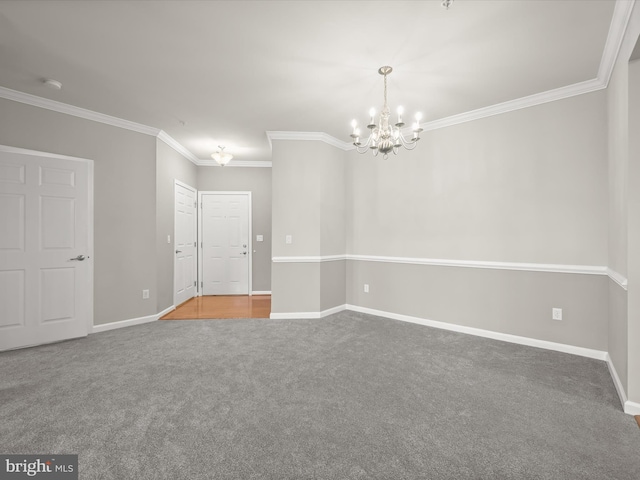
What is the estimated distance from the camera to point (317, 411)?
2.13 metres

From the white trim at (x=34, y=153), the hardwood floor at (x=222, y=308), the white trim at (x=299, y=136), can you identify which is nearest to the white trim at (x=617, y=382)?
the hardwood floor at (x=222, y=308)

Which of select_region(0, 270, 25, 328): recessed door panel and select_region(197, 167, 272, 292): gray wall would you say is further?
select_region(197, 167, 272, 292): gray wall

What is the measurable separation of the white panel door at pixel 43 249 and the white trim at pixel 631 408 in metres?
5.43

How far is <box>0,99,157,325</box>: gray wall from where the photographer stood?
143 inches

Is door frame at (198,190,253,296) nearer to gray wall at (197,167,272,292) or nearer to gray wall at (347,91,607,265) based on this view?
gray wall at (197,167,272,292)

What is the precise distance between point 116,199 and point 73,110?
1.17 meters

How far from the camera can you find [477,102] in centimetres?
354

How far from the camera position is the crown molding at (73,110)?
3.32m

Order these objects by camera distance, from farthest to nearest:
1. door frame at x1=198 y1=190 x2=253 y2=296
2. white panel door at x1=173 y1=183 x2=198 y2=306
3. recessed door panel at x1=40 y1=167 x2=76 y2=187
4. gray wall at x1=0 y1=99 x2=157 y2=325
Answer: door frame at x1=198 y1=190 x2=253 y2=296 → white panel door at x1=173 y1=183 x2=198 y2=306 → gray wall at x1=0 y1=99 x2=157 y2=325 → recessed door panel at x1=40 y1=167 x2=76 y2=187

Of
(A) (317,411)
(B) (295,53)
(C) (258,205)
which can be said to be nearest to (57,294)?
(A) (317,411)

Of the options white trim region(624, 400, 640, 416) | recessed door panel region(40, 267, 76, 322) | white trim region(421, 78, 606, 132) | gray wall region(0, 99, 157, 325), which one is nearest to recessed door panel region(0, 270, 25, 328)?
recessed door panel region(40, 267, 76, 322)

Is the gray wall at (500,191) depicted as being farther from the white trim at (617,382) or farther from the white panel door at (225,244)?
the white panel door at (225,244)

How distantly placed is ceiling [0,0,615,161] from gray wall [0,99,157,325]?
37 cm

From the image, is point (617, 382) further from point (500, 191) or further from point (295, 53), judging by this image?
point (295, 53)
